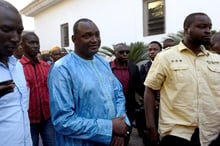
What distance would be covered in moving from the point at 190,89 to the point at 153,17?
5.10 metres

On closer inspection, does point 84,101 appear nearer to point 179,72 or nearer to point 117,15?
point 179,72

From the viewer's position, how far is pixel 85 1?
376 inches

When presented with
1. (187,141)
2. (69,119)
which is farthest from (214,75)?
(69,119)

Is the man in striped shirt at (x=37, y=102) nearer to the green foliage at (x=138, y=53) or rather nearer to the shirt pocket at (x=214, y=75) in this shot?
the shirt pocket at (x=214, y=75)

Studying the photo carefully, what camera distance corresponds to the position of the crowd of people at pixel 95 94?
62.8 inches

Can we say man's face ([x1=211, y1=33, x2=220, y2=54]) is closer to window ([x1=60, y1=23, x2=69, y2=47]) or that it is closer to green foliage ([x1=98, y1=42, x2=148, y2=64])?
green foliage ([x1=98, y1=42, x2=148, y2=64])

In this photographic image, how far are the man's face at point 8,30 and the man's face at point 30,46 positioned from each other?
4.92 feet

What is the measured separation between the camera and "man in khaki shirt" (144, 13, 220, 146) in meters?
2.19

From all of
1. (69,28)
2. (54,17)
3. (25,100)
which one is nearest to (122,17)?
(69,28)

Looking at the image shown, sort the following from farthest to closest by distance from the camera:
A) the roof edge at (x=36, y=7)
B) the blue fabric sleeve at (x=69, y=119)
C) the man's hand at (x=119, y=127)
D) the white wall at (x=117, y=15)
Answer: the roof edge at (x=36, y=7) < the white wall at (x=117, y=15) < the man's hand at (x=119, y=127) < the blue fabric sleeve at (x=69, y=119)

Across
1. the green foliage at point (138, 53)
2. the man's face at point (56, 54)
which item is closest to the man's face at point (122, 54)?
the man's face at point (56, 54)

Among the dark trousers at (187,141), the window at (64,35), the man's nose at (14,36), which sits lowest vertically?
the dark trousers at (187,141)

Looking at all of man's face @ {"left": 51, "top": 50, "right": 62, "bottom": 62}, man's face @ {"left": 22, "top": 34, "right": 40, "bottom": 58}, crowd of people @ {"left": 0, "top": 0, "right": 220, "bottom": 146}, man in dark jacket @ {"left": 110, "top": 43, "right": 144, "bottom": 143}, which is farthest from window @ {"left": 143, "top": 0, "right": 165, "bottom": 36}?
man's face @ {"left": 22, "top": 34, "right": 40, "bottom": 58}

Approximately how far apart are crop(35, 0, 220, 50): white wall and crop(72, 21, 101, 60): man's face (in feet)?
13.6
